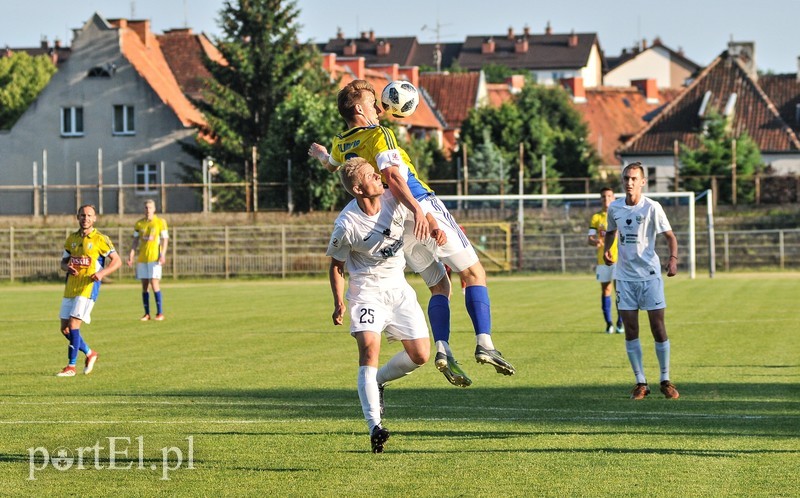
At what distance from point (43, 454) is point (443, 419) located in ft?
11.1

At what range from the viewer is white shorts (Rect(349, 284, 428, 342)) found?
909 cm

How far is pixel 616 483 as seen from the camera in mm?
8055

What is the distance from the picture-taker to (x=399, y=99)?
10344 mm

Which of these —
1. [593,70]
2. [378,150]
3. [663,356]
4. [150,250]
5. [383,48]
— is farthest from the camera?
[383,48]

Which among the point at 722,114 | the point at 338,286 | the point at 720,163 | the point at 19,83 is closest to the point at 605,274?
the point at 338,286

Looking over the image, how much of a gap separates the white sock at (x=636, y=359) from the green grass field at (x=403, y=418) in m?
0.25

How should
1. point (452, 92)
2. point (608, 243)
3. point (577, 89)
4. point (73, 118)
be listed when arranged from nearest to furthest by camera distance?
1. point (608, 243)
2. point (73, 118)
3. point (452, 92)
4. point (577, 89)

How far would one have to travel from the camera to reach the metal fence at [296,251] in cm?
4666

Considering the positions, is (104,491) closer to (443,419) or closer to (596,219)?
(443,419)

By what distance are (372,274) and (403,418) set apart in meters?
2.27

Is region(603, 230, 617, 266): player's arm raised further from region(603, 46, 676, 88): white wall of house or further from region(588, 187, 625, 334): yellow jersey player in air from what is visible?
region(603, 46, 676, 88): white wall of house

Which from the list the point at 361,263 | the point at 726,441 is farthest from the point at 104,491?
the point at 726,441

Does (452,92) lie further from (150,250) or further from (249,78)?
(150,250)

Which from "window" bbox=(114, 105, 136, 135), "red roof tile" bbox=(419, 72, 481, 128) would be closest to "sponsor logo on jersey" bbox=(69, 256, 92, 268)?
"window" bbox=(114, 105, 136, 135)
